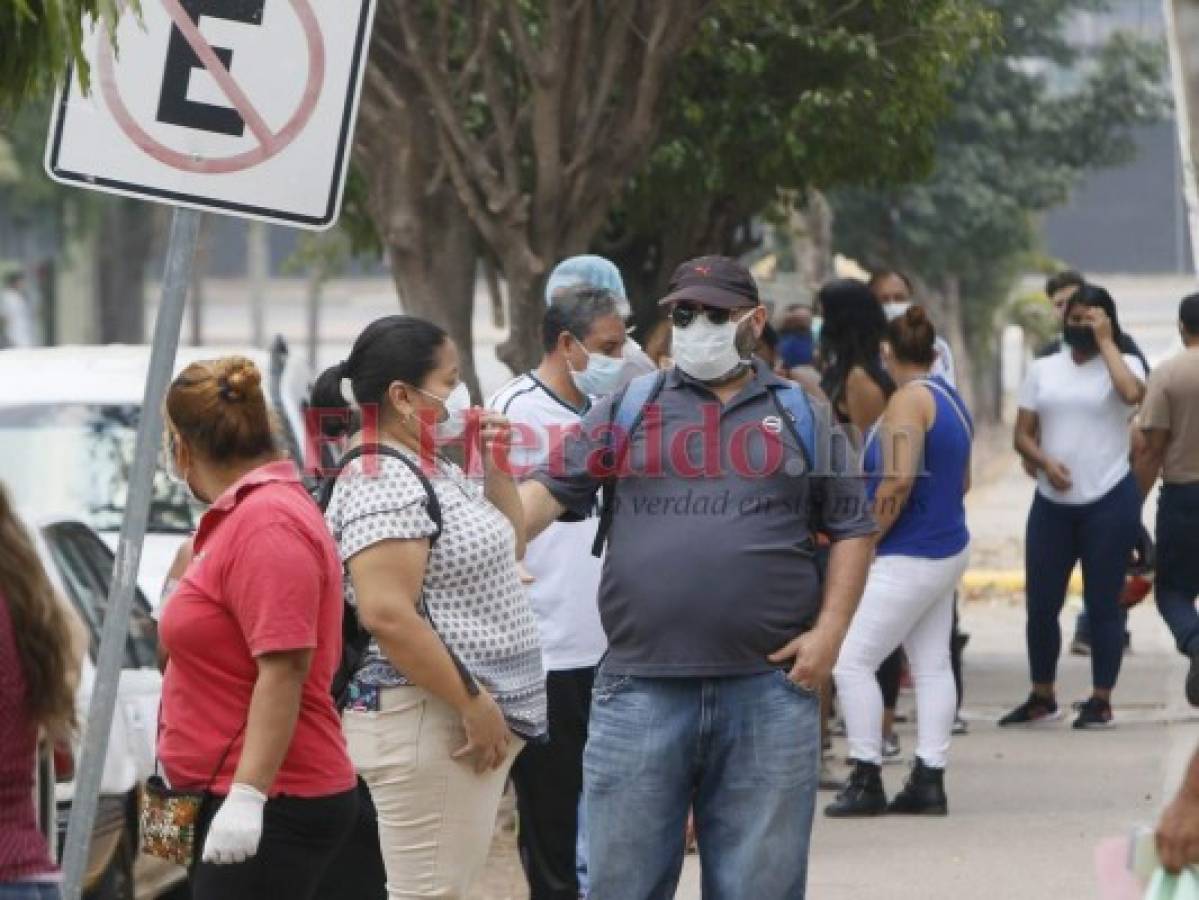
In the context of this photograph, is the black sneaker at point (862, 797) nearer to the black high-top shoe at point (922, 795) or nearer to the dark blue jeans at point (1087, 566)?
the black high-top shoe at point (922, 795)

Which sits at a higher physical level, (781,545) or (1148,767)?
(781,545)

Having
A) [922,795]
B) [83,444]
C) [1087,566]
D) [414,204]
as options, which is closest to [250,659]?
[922,795]

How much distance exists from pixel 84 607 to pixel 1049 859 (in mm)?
3354

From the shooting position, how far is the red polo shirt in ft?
17.9

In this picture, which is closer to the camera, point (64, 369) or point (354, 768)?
point (354, 768)

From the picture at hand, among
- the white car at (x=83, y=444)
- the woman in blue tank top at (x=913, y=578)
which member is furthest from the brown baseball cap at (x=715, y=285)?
the white car at (x=83, y=444)

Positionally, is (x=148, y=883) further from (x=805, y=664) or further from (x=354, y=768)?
(x=805, y=664)

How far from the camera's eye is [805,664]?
6.07 m

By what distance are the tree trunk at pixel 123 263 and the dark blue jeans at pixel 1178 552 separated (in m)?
40.9

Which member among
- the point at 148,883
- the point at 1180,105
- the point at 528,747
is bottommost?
the point at 148,883

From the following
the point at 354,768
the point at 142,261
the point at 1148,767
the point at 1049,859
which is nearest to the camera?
the point at 354,768

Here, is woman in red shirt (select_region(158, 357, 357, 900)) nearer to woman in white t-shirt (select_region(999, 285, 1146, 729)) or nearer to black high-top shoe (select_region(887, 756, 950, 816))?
black high-top shoe (select_region(887, 756, 950, 816))

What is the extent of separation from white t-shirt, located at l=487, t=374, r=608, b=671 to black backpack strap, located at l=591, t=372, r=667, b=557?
1360mm

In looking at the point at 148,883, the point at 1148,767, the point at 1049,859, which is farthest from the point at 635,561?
the point at 1148,767
